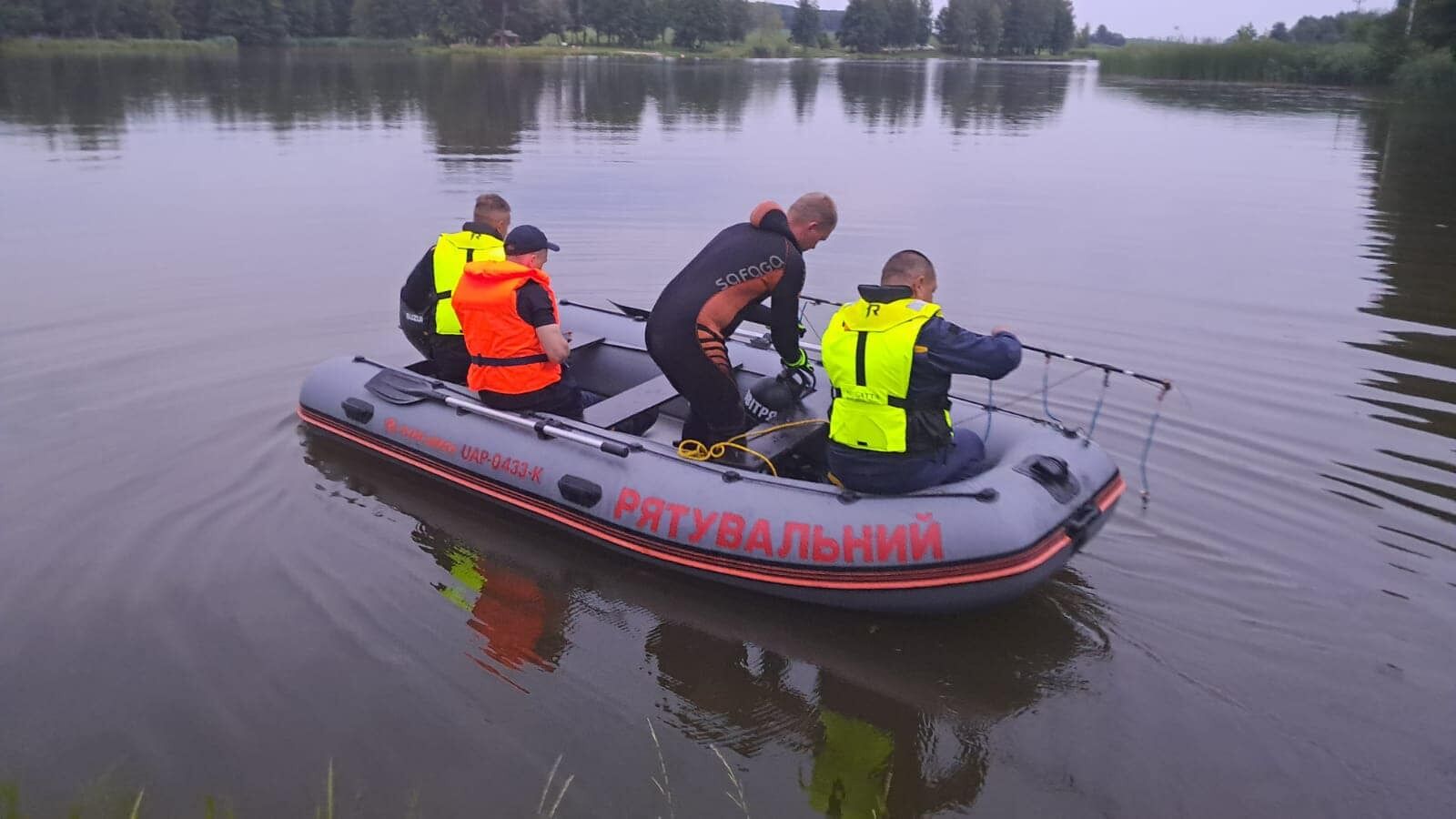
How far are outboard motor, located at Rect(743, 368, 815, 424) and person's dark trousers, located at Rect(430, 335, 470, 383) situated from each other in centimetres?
173

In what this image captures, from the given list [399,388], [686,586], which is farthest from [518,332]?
[686,586]

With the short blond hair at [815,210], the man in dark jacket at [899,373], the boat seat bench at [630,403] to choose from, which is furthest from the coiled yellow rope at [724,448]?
the short blond hair at [815,210]

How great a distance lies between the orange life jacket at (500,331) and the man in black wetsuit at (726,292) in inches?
25.3

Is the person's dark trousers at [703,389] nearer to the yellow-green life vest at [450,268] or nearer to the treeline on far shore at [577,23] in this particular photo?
the yellow-green life vest at [450,268]

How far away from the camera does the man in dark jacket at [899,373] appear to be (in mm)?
4055

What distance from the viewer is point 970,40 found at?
318 ft

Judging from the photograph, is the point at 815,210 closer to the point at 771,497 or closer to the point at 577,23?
the point at 771,497

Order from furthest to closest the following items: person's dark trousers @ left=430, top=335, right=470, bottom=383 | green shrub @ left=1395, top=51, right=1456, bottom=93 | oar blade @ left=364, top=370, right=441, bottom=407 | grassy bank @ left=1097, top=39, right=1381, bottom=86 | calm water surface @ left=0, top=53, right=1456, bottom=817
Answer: grassy bank @ left=1097, top=39, right=1381, bottom=86, green shrub @ left=1395, top=51, right=1456, bottom=93, person's dark trousers @ left=430, top=335, right=470, bottom=383, oar blade @ left=364, top=370, right=441, bottom=407, calm water surface @ left=0, top=53, right=1456, bottom=817

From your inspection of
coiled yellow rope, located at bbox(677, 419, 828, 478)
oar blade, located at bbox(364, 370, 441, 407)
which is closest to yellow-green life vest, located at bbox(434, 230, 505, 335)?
oar blade, located at bbox(364, 370, 441, 407)

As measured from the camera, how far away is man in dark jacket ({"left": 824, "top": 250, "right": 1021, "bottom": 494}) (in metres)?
4.05

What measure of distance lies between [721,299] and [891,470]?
3.76ft

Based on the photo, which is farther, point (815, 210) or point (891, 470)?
point (815, 210)

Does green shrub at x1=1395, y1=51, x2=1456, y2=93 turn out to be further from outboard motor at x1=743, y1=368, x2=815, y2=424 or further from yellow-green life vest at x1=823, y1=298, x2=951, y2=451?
yellow-green life vest at x1=823, y1=298, x2=951, y2=451

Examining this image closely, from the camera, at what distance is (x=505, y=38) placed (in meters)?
68.3
